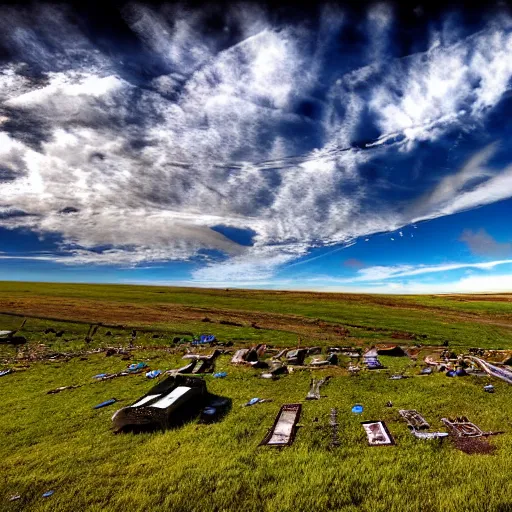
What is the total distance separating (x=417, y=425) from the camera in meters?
9.88


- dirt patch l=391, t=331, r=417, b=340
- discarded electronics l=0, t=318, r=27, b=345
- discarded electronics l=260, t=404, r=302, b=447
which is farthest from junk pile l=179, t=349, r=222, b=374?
dirt patch l=391, t=331, r=417, b=340

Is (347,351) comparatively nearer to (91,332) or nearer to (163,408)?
(163,408)

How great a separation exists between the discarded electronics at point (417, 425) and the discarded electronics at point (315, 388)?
134 inches

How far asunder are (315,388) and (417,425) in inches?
201

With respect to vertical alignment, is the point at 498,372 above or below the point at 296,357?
above

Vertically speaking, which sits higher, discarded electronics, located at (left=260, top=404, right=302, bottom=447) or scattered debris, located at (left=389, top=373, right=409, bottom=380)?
discarded electronics, located at (left=260, top=404, right=302, bottom=447)

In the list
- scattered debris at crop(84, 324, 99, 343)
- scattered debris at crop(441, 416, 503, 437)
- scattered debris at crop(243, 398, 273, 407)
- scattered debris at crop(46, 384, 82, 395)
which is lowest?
scattered debris at crop(84, 324, 99, 343)

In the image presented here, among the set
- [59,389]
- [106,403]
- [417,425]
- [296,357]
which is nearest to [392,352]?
[296,357]

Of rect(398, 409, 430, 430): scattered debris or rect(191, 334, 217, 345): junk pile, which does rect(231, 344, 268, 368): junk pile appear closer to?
rect(191, 334, 217, 345): junk pile

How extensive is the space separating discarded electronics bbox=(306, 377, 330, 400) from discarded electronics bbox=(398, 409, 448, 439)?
340cm

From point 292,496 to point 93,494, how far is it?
14.6ft

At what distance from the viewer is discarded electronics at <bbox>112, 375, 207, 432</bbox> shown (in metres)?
10.3

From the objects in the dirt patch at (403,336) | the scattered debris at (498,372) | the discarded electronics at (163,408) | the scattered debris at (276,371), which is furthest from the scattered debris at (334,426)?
the dirt patch at (403,336)

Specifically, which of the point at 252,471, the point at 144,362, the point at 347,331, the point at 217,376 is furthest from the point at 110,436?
the point at 347,331
